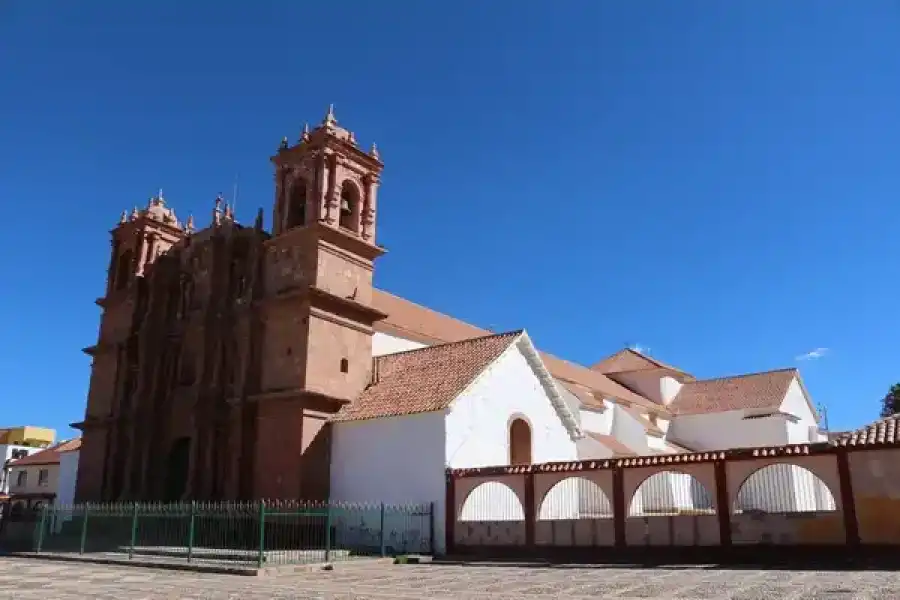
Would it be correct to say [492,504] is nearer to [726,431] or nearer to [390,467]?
[390,467]

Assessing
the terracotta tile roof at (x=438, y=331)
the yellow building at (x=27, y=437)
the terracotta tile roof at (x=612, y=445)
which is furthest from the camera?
the yellow building at (x=27, y=437)

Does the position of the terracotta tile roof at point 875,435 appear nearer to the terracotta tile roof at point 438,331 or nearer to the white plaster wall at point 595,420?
the terracotta tile roof at point 438,331

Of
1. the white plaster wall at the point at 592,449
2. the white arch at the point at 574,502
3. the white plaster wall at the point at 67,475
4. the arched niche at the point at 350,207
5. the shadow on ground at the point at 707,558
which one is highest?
the arched niche at the point at 350,207

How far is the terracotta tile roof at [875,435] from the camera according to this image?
15250 mm

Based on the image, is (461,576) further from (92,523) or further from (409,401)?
(92,523)

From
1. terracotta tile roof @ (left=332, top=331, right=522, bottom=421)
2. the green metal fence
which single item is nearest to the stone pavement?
the green metal fence

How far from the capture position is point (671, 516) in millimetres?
17234

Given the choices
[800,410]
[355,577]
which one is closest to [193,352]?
[355,577]

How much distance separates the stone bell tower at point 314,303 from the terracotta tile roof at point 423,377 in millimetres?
750

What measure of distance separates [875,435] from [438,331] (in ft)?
61.1

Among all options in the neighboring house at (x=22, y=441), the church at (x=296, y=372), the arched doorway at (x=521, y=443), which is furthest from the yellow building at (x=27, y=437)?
the arched doorway at (x=521, y=443)

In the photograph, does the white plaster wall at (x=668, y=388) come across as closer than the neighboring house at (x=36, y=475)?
Yes

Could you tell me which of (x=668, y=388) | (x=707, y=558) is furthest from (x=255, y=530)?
(x=668, y=388)

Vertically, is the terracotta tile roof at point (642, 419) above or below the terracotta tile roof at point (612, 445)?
above
